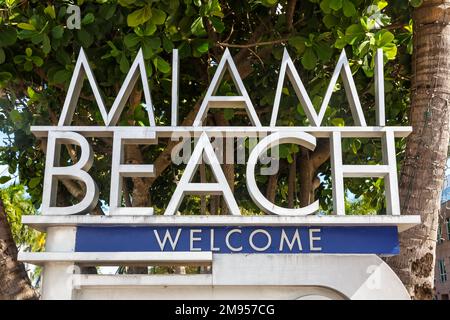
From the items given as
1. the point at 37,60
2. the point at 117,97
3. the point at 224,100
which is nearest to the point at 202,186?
the point at 224,100

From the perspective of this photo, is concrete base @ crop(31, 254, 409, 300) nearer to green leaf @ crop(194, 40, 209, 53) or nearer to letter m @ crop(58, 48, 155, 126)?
letter m @ crop(58, 48, 155, 126)

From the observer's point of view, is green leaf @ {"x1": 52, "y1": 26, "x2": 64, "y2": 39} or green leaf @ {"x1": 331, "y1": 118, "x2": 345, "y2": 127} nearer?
green leaf @ {"x1": 52, "y1": 26, "x2": 64, "y2": 39}

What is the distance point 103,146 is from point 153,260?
14.5 feet

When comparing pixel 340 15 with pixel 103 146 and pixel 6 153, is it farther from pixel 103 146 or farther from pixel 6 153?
pixel 6 153

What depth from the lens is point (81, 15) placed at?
6.03 metres

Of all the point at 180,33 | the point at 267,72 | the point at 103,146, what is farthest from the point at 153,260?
the point at 103,146

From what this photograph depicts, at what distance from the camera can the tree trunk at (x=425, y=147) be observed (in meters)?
4.97

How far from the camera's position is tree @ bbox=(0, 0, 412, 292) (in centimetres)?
558

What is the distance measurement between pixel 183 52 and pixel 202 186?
182 cm

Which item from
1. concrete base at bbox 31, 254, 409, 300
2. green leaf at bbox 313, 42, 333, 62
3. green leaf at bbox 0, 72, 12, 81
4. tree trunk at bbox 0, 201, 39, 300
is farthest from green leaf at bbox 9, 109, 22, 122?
green leaf at bbox 313, 42, 333, 62

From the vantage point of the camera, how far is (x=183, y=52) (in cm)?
606

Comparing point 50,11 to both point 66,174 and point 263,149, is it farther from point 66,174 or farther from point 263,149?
point 263,149

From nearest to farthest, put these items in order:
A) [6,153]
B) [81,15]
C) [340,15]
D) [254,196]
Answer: [254,196]
[340,15]
[81,15]
[6,153]

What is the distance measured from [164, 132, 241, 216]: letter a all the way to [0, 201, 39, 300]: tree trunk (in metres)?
2.01
